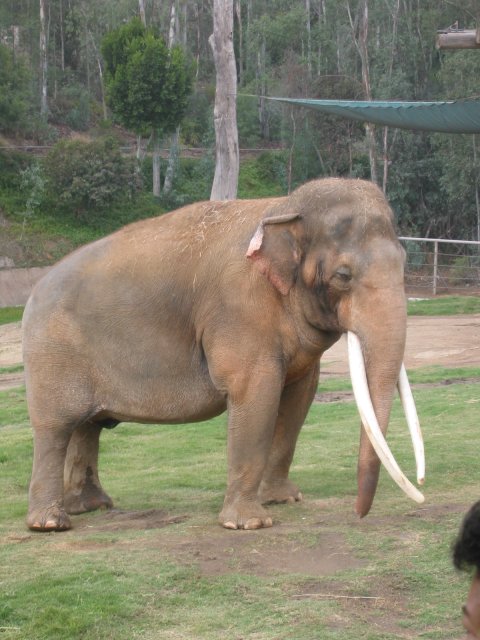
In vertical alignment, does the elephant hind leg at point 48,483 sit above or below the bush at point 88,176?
above

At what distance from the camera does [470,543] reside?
2449mm

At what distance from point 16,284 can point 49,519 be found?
102ft

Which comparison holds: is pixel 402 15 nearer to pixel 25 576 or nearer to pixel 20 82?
pixel 20 82

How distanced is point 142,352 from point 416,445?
6.95 feet

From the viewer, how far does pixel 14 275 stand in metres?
38.7

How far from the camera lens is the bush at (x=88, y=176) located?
140 feet

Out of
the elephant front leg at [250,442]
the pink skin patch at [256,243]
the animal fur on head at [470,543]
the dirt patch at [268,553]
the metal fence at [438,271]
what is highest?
the animal fur on head at [470,543]

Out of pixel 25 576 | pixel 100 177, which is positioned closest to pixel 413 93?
pixel 100 177

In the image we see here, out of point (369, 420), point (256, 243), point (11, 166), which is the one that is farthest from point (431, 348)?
point (11, 166)

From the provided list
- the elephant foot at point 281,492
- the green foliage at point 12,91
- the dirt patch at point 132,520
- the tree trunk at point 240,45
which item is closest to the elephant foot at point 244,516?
the dirt patch at point 132,520

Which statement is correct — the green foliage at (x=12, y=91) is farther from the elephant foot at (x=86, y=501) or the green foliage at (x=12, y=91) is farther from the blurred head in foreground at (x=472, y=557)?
the blurred head in foreground at (x=472, y=557)

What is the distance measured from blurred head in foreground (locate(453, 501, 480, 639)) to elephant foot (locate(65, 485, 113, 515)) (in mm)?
6137

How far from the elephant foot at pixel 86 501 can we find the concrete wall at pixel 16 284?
28.9 meters

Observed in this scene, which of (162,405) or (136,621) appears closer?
(136,621)
